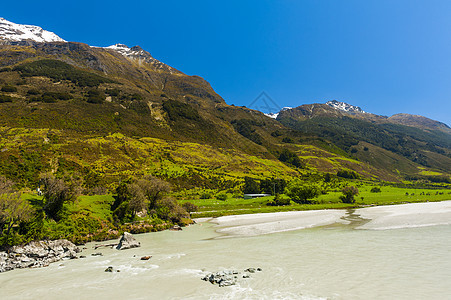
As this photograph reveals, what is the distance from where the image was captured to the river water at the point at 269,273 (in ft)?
55.0

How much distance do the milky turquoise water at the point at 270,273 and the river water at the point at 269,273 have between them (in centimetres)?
7

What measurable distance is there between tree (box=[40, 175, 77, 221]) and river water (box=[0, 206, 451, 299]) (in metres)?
12.4

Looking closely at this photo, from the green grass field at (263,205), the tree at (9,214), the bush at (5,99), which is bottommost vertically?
the green grass field at (263,205)

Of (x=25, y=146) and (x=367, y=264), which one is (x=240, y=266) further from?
(x=25, y=146)

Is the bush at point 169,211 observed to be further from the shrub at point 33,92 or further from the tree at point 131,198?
the shrub at point 33,92

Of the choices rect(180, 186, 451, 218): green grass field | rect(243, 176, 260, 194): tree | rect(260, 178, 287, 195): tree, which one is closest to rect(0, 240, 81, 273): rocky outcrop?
rect(180, 186, 451, 218): green grass field

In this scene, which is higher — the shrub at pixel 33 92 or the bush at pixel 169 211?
the shrub at pixel 33 92

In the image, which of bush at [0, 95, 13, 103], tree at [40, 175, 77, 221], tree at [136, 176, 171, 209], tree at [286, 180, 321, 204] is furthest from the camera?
bush at [0, 95, 13, 103]

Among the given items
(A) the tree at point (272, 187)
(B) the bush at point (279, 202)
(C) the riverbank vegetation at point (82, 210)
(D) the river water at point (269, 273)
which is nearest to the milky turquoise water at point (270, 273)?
(D) the river water at point (269, 273)

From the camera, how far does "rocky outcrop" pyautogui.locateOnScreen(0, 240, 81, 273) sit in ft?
87.4

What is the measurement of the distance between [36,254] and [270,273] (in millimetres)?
28110

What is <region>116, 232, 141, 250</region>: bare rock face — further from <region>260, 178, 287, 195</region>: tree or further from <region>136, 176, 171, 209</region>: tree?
<region>260, 178, 287, 195</region>: tree

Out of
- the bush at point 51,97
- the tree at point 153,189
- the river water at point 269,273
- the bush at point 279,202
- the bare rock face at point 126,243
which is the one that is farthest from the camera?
the bush at point 51,97

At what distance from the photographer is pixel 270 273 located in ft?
68.6
